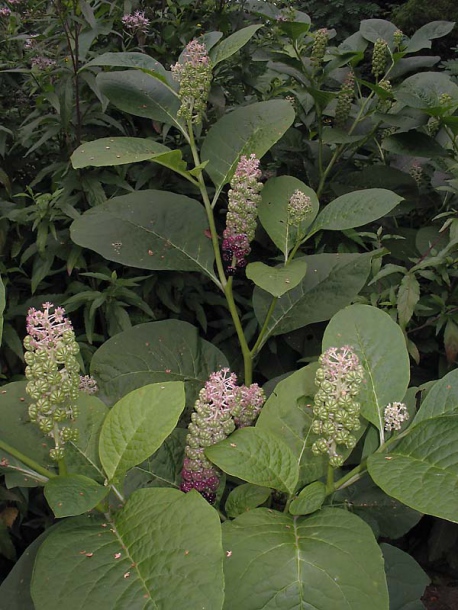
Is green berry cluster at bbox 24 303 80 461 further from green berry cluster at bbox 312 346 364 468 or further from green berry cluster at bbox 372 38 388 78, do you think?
green berry cluster at bbox 372 38 388 78

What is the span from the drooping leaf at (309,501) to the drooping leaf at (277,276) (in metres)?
0.43

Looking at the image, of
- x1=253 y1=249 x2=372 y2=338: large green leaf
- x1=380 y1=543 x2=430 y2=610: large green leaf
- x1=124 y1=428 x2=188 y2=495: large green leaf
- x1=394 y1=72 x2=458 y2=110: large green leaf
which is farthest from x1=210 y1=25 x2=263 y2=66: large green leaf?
x1=380 y1=543 x2=430 y2=610: large green leaf

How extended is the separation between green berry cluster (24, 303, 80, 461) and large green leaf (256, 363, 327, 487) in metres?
0.45

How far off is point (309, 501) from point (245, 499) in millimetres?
180

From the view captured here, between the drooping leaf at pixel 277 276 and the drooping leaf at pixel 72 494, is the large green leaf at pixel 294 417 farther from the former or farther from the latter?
the drooping leaf at pixel 72 494

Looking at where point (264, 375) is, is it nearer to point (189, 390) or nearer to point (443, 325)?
point (189, 390)

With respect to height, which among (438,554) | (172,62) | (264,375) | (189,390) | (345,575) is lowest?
(438,554)

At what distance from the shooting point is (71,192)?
1910 millimetres

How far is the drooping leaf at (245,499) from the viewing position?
1226 mm

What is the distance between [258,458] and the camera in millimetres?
1111

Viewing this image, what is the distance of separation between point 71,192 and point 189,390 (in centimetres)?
77

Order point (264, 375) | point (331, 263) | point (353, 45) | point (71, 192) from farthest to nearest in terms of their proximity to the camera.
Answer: point (353, 45)
point (264, 375)
point (71, 192)
point (331, 263)

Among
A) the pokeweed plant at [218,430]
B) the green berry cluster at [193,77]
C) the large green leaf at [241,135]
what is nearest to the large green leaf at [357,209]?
the pokeweed plant at [218,430]

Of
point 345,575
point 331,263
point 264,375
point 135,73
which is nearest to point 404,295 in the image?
point 331,263
